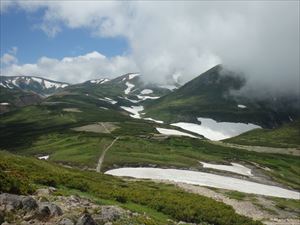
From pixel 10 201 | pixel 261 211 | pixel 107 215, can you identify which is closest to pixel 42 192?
pixel 10 201

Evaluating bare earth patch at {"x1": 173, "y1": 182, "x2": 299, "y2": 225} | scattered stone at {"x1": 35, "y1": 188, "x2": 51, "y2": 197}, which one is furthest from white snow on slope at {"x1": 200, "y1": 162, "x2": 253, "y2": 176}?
scattered stone at {"x1": 35, "y1": 188, "x2": 51, "y2": 197}

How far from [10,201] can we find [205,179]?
9152 cm

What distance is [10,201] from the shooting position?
27.2 m

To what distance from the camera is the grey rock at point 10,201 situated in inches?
1054

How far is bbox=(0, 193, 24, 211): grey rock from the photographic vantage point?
26.8m

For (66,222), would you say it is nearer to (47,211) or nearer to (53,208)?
(47,211)

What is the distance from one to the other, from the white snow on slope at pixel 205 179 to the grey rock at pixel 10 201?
81.6 meters

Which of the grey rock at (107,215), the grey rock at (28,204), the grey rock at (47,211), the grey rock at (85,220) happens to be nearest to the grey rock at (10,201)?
the grey rock at (28,204)

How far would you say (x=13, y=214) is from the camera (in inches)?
1029

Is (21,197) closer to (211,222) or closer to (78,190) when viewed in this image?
(78,190)

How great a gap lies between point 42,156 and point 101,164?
35.3m

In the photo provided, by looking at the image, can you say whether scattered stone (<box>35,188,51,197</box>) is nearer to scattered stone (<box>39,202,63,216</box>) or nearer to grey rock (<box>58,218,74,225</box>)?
scattered stone (<box>39,202,63,216</box>)

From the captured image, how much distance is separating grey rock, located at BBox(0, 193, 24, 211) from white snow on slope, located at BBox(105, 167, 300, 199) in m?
81.6

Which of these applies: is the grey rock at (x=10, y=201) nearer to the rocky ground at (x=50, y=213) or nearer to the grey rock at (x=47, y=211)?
the rocky ground at (x=50, y=213)
